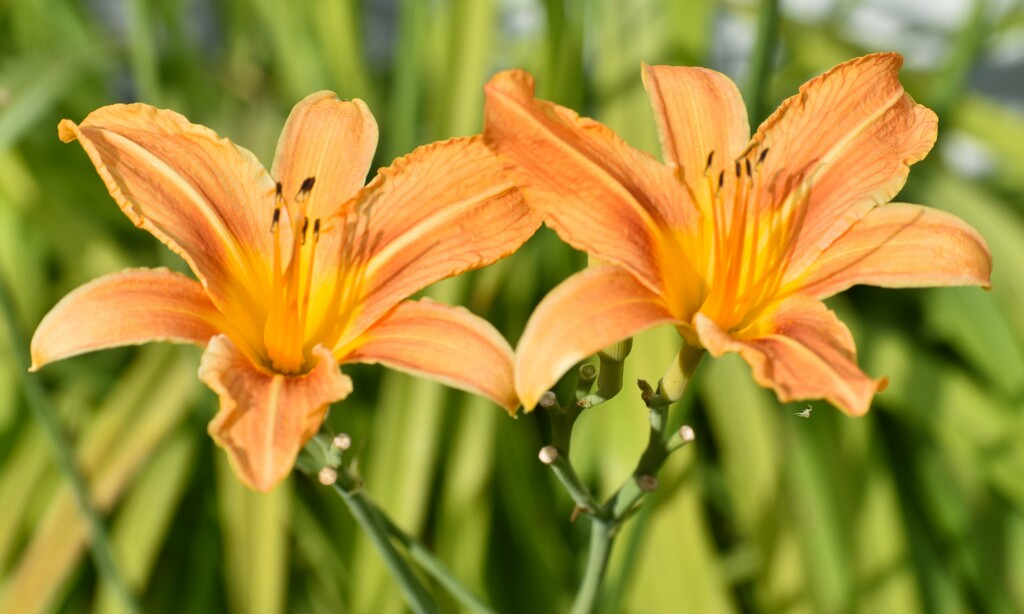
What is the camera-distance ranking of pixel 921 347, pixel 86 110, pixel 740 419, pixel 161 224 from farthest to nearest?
pixel 86 110, pixel 921 347, pixel 740 419, pixel 161 224

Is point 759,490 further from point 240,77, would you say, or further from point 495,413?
point 240,77

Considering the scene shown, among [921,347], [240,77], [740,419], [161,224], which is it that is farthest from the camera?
[240,77]

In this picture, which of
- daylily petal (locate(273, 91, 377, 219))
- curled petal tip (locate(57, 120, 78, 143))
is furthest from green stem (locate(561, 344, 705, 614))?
curled petal tip (locate(57, 120, 78, 143))

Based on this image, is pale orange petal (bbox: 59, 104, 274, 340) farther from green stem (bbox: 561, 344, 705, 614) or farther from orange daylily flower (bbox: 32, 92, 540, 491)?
green stem (bbox: 561, 344, 705, 614)

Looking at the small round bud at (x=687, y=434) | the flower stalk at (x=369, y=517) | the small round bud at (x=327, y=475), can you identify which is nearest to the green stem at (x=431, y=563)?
the flower stalk at (x=369, y=517)

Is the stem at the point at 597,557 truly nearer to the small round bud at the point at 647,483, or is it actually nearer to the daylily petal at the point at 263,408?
the small round bud at the point at 647,483

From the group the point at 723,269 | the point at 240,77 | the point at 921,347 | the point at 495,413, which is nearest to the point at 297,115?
the point at 723,269
